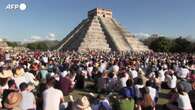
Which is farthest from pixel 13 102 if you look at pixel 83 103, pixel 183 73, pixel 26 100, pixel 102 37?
pixel 102 37

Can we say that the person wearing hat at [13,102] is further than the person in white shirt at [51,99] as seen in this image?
No

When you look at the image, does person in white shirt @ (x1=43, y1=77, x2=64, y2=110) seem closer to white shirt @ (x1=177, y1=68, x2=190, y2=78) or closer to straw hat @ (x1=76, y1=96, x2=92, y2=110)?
straw hat @ (x1=76, y1=96, x2=92, y2=110)

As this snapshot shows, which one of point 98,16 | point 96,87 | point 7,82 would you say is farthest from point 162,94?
A: point 98,16

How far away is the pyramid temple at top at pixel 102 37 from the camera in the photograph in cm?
8256

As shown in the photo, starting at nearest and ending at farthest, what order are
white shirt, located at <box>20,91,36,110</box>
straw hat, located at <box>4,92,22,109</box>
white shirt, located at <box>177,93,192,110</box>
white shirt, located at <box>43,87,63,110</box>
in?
straw hat, located at <box>4,92,22,109</box> → white shirt, located at <box>20,91,36,110</box> → white shirt, located at <box>43,87,63,110</box> → white shirt, located at <box>177,93,192,110</box>

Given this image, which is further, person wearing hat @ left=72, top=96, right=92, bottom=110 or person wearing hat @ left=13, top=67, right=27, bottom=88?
person wearing hat @ left=13, top=67, right=27, bottom=88

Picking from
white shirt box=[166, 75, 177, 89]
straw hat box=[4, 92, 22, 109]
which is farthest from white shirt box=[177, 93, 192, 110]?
white shirt box=[166, 75, 177, 89]

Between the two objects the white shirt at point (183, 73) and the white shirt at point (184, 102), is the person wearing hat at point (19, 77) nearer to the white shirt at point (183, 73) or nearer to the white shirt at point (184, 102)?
the white shirt at point (184, 102)

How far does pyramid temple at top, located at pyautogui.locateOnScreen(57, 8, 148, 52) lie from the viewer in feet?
271

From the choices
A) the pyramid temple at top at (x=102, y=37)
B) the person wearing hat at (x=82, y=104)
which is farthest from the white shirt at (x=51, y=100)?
the pyramid temple at top at (x=102, y=37)

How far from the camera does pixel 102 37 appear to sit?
89.9m

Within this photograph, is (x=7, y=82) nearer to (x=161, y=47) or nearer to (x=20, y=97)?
(x=20, y=97)

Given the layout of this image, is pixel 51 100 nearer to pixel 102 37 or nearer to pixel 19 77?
pixel 19 77

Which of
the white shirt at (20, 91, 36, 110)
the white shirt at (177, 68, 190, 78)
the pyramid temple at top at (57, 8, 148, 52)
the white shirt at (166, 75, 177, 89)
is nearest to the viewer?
the white shirt at (20, 91, 36, 110)
